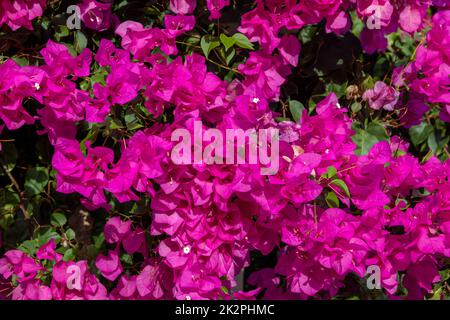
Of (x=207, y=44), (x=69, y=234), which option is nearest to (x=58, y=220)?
(x=69, y=234)

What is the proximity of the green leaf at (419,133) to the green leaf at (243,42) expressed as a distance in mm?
518

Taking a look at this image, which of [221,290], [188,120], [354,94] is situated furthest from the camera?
[354,94]

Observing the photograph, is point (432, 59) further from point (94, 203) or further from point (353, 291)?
point (94, 203)

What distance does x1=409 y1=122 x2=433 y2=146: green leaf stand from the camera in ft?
5.17

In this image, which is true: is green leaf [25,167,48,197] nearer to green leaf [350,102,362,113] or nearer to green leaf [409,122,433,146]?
green leaf [350,102,362,113]

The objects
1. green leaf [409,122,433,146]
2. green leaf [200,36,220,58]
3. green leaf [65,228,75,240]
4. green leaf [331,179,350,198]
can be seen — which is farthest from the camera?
green leaf [409,122,433,146]

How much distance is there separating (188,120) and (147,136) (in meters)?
0.09

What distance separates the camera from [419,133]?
158cm

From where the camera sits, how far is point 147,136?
122 centimetres

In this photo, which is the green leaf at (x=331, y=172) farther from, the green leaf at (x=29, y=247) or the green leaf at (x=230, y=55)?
the green leaf at (x=29, y=247)

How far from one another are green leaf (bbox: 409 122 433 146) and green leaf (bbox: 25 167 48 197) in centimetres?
91

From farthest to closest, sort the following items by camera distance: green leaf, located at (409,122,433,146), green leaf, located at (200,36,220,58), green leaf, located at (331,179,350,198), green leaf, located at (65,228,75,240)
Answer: green leaf, located at (409,122,433,146), green leaf, located at (65,228,75,240), green leaf, located at (200,36,220,58), green leaf, located at (331,179,350,198)

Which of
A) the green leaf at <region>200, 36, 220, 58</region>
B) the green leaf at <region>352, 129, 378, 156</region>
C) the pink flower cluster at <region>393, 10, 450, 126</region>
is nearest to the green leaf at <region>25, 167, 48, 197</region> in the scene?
the green leaf at <region>200, 36, 220, 58</region>
